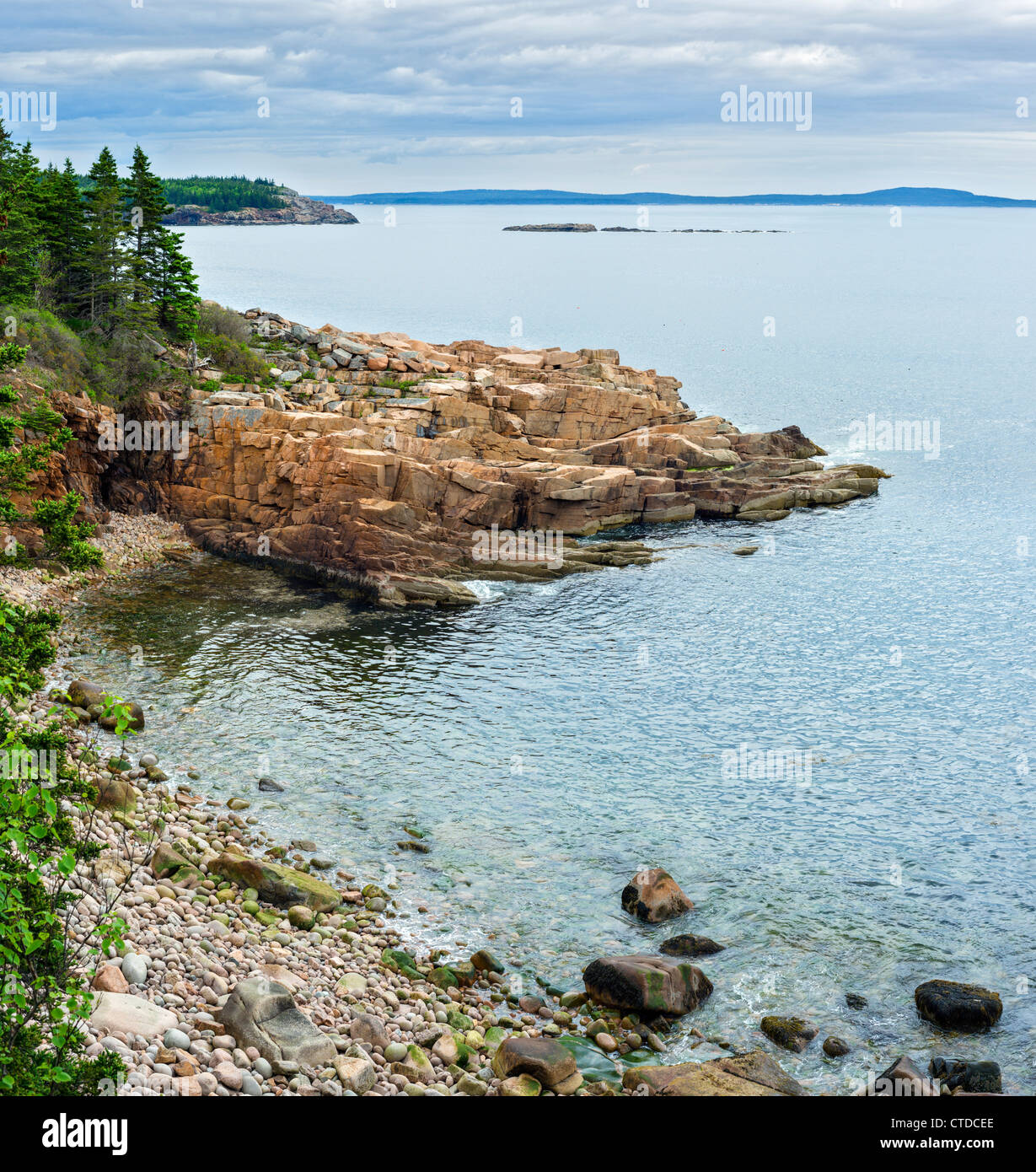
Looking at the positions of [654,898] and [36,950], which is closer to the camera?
[36,950]

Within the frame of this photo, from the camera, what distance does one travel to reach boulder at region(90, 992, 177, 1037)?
648 inches

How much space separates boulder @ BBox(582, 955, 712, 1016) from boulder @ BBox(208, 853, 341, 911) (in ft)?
22.6

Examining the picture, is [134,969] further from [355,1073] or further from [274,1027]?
A: [355,1073]

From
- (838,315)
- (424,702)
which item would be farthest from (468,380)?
(838,315)

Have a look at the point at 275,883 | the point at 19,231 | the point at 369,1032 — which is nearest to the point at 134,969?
the point at 369,1032

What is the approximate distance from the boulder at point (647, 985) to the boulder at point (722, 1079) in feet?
6.83

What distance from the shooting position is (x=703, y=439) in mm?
72438

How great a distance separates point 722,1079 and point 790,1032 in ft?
10.8

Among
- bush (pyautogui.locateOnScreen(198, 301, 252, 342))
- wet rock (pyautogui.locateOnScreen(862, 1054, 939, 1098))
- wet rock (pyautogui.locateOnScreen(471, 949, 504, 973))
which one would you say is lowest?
wet rock (pyautogui.locateOnScreen(862, 1054, 939, 1098))

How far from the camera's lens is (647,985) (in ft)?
72.5

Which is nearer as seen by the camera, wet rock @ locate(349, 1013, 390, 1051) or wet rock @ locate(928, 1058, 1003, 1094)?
wet rock @ locate(349, 1013, 390, 1051)

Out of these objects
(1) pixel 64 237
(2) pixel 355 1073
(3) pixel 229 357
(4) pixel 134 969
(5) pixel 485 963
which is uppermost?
(1) pixel 64 237

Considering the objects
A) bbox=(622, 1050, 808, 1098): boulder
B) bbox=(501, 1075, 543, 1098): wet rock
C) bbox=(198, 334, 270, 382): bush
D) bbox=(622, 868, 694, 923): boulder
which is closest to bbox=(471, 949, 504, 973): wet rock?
bbox=(622, 868, 694, 923): boulder

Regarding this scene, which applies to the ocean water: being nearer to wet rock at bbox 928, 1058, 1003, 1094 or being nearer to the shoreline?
wet rock at bbox 928, 1058, 1003, 1094
